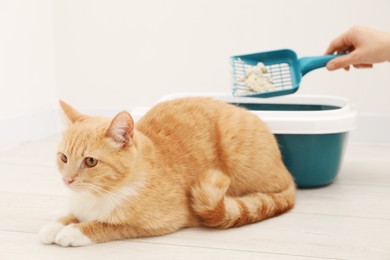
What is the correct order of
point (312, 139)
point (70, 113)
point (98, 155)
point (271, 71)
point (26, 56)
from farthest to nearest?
1. point (26, 56)
2. point (271, 71)
3. point (312, 139)
4. point (70, 113)
5. point (98, 155)

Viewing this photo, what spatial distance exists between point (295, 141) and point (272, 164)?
227 mm

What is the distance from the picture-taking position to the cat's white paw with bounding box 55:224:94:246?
1.31m

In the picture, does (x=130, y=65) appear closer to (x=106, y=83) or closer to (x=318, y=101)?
(x=106, y=83)

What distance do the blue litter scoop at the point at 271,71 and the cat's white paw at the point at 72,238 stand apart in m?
0.77

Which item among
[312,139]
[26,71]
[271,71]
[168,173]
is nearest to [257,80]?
[271,71]

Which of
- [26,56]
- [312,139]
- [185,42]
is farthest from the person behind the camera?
[185,42]

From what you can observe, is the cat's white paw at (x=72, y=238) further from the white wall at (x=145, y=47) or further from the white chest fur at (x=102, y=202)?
the white wall at (x=145, y=47)

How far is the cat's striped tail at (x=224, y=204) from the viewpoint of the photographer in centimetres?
140

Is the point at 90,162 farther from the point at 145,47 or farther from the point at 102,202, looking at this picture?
the point at 145,47

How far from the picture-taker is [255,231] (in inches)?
57.4

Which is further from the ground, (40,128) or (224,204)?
(224,204)

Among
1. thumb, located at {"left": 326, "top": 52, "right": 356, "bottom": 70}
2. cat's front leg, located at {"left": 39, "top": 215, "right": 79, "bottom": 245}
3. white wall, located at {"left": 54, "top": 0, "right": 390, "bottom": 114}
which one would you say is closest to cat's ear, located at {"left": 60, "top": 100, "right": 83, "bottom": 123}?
cat's front leg, located at {"left": 39, "top": 215, "right": 79, "bottom": 245}

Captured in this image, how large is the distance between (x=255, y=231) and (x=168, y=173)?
0.27 metres

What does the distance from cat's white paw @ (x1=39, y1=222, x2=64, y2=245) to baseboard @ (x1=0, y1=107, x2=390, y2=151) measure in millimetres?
1068
